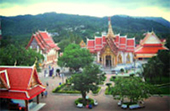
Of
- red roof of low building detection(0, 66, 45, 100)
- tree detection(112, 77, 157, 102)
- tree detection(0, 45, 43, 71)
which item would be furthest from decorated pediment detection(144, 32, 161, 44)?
red roof of low building detection(0, 66, 45, 100)

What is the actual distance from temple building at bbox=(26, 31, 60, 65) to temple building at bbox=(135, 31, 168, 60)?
750 centimetres

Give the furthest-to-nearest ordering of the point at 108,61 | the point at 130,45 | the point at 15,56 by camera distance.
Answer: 1. the point at 130,45
2. the point at 108,61
3. the point at 15,56

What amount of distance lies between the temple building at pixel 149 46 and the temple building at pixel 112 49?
28.0 inches

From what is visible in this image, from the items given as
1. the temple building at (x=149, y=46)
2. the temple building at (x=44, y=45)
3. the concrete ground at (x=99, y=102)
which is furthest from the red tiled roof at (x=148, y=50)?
the temple building at (x=44, y=45)

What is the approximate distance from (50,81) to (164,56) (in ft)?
24.3

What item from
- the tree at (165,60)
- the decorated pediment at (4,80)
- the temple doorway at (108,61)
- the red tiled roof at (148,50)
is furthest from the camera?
the red tiled roof at (148,50)

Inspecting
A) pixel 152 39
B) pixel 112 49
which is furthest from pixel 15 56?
pixel 152 39

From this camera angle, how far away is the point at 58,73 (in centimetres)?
1509

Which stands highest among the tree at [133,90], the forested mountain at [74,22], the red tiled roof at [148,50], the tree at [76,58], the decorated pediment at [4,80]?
the forested mountain at [74,22]

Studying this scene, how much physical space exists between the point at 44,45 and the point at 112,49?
646 cm

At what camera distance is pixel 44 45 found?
1855cm

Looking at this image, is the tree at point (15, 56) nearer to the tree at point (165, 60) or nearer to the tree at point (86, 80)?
the tree at point (86, 80)

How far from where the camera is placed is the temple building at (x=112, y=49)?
15570 millimetres

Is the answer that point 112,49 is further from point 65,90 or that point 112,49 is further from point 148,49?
point 65,90
